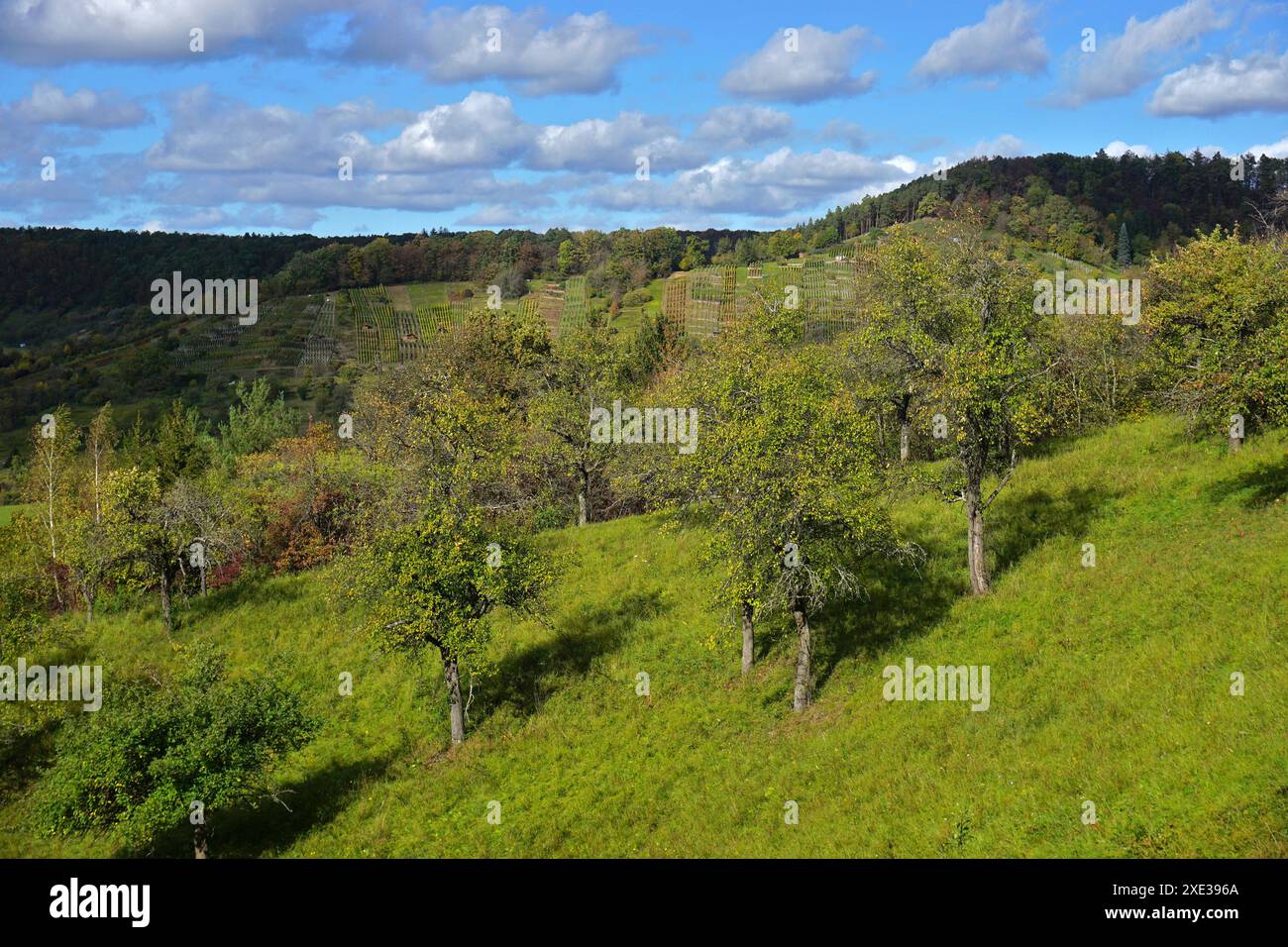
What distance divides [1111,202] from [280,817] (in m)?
204

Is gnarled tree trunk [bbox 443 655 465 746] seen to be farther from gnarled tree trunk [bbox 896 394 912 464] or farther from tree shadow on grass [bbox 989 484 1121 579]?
gnarled tree trunk [bbox 896 394 912 464]

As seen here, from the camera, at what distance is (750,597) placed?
2989 cm

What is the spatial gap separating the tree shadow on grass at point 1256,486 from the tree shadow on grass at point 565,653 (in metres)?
23.9

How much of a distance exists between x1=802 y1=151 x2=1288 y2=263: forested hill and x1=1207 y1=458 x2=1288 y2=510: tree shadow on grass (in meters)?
123

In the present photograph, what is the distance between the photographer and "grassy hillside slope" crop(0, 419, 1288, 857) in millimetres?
20062

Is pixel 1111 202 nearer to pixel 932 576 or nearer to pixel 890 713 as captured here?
pixel 932 576

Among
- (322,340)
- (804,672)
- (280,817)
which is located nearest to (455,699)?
(280,817)

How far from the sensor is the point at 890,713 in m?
27.2

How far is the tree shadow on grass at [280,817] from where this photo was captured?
28688 millimetres

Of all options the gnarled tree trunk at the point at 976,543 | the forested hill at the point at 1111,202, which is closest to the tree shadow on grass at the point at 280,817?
the gnarled tree trunk at the point at 976,543

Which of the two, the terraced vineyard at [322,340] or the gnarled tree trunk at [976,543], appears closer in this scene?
the gnarled tree trunk at [976,543]

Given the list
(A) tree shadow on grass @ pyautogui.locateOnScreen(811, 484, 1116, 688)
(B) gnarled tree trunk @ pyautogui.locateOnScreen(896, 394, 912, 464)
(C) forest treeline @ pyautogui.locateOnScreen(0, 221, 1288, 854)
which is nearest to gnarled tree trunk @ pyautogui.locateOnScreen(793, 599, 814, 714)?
(C) forest treeline @ pyautogui.locateOnScreen(0, 221, 1288, 854)

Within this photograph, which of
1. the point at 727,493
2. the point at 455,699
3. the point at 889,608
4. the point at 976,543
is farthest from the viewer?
the point at 889,608

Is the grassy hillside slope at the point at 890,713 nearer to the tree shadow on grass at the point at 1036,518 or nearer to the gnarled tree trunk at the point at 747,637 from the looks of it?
the tree shadow on grass at the point at 1036,518
